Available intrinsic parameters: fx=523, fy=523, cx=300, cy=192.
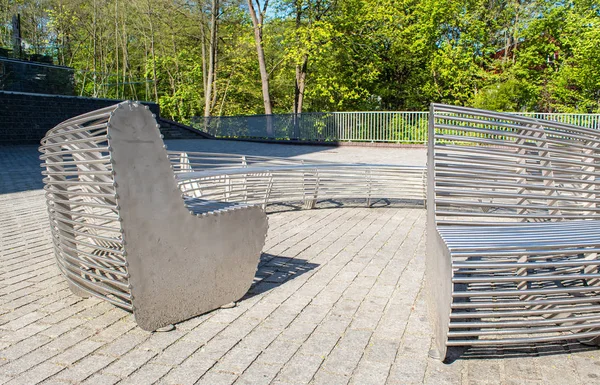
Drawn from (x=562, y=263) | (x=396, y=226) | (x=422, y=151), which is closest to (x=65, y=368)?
(x=562, y=263)

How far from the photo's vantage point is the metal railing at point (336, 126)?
83.2ft

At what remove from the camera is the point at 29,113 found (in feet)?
64.9

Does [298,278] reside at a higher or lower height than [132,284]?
lower

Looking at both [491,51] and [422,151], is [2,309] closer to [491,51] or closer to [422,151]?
[422,151]

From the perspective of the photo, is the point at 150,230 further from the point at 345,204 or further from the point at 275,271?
the point at 345,204

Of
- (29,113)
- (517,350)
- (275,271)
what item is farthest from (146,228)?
(29,113)

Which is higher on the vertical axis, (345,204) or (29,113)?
(29,113)

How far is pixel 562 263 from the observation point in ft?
10.5

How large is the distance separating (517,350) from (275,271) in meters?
2.55

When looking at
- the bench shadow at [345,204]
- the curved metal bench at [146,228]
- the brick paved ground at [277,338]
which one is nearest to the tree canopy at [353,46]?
the bench shadow at [345,204]

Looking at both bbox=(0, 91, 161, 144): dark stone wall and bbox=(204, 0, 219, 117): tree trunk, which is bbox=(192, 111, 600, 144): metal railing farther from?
bbox=(0, 91, 161, 144): dark stone wall

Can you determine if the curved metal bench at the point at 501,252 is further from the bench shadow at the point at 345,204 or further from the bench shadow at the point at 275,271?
the bench shadow at the point at 345,204

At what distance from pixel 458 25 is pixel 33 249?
33824mm

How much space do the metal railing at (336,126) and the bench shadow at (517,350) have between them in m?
21.9
